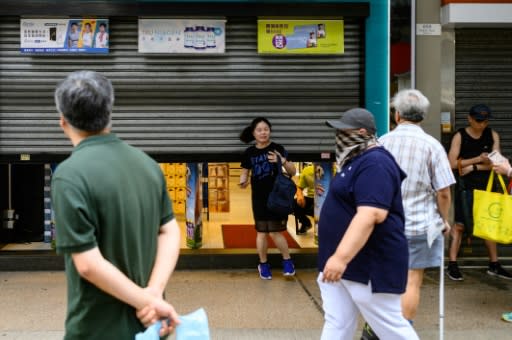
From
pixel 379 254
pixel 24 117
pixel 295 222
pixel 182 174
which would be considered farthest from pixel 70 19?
pixel 379 254

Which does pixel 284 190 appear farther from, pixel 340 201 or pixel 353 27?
pixel 340 201

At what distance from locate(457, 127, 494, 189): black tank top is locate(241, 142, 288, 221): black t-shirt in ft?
6.21

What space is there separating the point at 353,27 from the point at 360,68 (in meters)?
0.45

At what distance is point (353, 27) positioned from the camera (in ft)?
25.1

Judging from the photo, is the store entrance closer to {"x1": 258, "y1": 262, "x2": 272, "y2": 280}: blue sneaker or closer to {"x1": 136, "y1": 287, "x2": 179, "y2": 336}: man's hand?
{"x1": 258, "y1": 262, "x2": 272, "y2": 280}: blue sneaker

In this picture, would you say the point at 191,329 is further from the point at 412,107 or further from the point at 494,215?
the point at 494,215

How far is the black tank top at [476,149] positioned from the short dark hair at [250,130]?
6.77ft

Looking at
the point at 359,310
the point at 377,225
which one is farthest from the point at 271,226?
the point at 377,225

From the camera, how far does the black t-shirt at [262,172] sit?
288 inches

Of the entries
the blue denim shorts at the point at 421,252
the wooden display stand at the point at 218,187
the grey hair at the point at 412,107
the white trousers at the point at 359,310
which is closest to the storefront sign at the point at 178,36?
the grey hair at the point at 412,107

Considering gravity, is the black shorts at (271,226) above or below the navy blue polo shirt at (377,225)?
below

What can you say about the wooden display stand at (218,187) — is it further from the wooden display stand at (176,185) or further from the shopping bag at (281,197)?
the shopping bag at (281,197)

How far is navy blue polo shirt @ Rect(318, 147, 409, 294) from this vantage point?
12.4ft

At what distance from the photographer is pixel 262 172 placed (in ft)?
24.0
